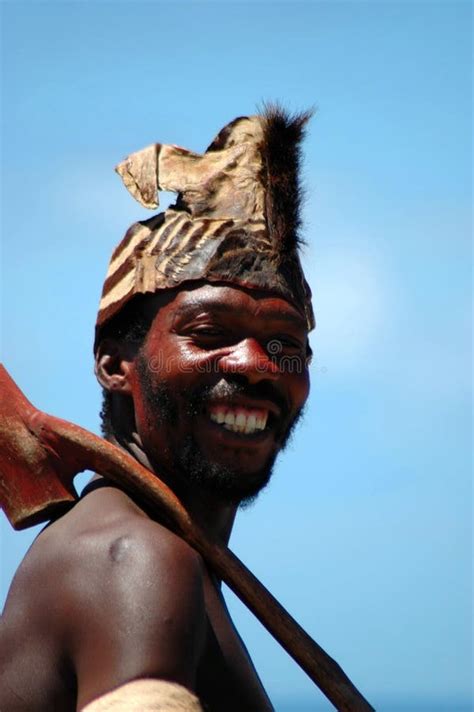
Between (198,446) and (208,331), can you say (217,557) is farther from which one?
(208,331)

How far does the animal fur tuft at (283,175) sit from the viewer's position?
18.9 ft

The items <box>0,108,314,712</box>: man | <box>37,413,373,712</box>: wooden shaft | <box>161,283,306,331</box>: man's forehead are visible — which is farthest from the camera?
<box>161,283,306,331</box>: man's forehead

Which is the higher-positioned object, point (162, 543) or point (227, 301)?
point (227, 301)

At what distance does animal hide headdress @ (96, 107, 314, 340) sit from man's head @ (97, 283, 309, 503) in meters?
0.09

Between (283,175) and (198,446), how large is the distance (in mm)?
1092

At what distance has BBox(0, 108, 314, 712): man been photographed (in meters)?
4.63

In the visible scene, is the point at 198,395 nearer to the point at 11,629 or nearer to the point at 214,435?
the point at 214,435

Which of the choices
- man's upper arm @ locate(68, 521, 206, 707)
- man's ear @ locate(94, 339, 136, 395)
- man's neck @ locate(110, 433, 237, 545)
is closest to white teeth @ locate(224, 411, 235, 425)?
man's neck @ locate(110, 433, 237, 545)

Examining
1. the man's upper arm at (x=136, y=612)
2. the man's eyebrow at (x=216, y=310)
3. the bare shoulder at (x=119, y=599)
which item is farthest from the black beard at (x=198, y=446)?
the man's upper arm at (x=136, y=612)

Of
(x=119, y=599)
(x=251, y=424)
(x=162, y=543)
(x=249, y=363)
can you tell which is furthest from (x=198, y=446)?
(x=119, y=599)

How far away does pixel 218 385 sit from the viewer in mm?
5480

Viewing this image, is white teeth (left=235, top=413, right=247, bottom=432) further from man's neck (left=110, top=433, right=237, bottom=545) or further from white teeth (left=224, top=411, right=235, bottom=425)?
man's neck (left=110, top=433, right=237, bottom=545)

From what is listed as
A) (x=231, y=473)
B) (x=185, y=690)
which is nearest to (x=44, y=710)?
(x=185, y=690)

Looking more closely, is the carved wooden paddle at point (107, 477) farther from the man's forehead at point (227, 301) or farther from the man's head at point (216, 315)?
the man's forehead at point (227, 301)
